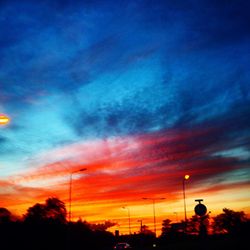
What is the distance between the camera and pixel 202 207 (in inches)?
873

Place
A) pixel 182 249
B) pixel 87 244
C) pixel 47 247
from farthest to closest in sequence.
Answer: pixel 87 244
pixel 47 247
pixel 182 249

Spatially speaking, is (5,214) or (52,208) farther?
(52,208)

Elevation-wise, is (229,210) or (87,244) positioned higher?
(229,210)

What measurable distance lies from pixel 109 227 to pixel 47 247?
421 feet

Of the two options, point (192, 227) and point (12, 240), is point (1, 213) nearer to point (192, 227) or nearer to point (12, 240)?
point (12, 240)

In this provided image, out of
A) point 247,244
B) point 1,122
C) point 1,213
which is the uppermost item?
point 1,213

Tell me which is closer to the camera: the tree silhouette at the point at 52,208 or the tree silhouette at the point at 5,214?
the tree silhouette at the point at 5,214

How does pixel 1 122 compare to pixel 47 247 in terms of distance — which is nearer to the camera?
pixel 1 122

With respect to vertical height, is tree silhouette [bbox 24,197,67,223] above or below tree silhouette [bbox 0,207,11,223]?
above

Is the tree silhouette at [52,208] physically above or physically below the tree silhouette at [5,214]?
above

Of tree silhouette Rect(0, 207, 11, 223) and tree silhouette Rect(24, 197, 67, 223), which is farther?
tree silhouette Rect(24, 197, 67, 223)

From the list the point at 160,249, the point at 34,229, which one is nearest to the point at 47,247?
the point at 34,229

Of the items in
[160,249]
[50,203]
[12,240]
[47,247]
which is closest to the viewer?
[160,249]

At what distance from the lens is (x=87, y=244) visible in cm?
8906
